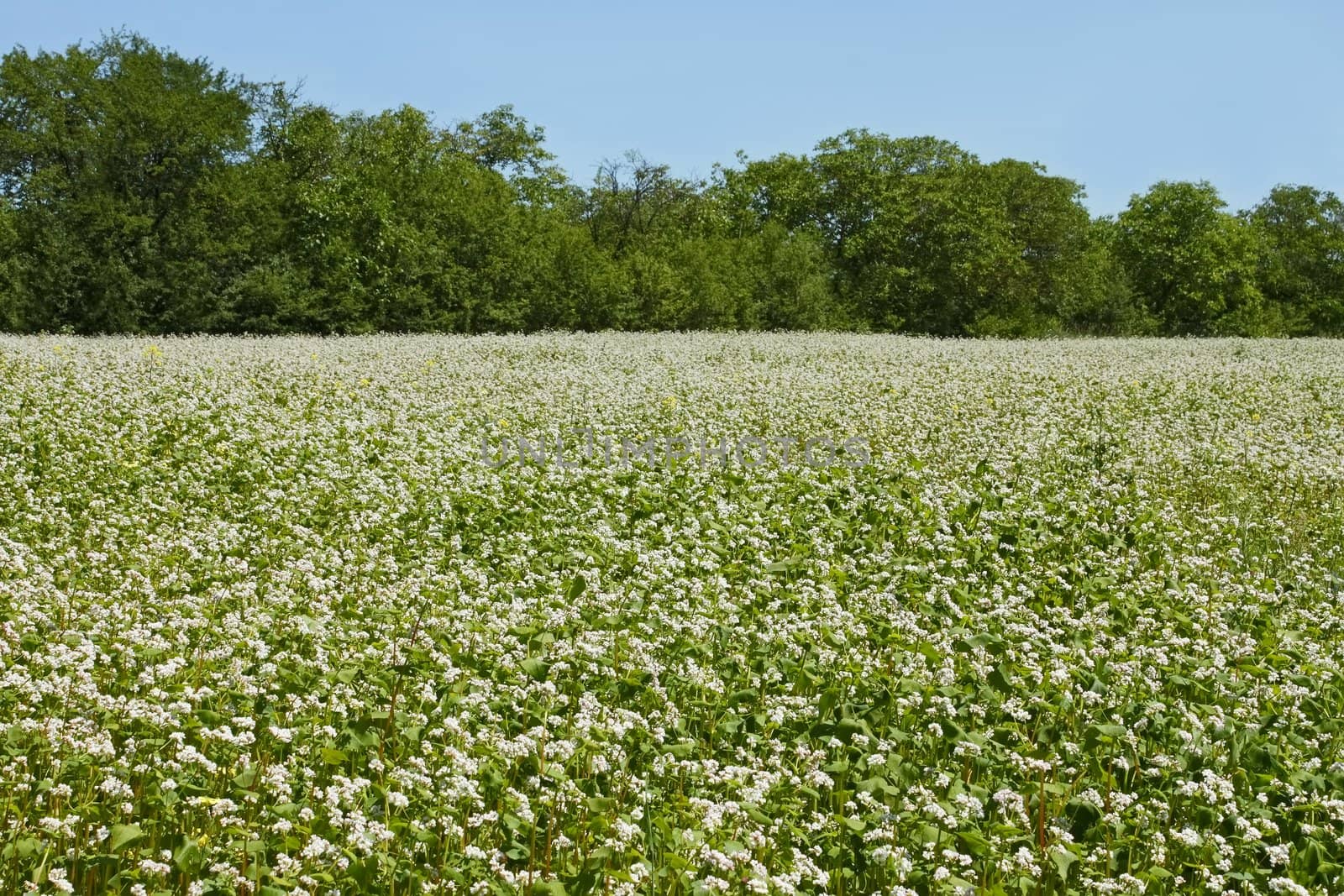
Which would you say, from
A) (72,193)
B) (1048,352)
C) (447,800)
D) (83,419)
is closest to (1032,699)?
(447,800)

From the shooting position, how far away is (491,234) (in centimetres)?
3638

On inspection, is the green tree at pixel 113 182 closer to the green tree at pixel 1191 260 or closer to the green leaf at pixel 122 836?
the green leaf at pixel 122 836

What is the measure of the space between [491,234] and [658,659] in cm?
3215

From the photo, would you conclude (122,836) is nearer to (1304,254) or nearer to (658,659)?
(658,659)

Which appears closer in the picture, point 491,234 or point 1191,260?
point 491,234

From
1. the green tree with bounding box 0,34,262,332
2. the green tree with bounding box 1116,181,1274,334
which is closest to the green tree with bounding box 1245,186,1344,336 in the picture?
the green tree with bounding box 1116,181,1274,334

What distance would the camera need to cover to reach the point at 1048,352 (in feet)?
88.2

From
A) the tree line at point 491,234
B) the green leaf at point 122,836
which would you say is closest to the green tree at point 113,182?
the tree line at point 491,234

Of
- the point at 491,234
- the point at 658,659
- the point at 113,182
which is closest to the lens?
the point at 658,659

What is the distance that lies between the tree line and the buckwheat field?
18.4 meters

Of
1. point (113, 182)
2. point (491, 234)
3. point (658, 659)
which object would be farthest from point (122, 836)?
point (491, 234)

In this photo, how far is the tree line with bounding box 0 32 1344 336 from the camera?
28.7 metres

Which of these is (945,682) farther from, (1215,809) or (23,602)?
(23,602)

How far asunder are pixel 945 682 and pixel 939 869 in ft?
6.03
